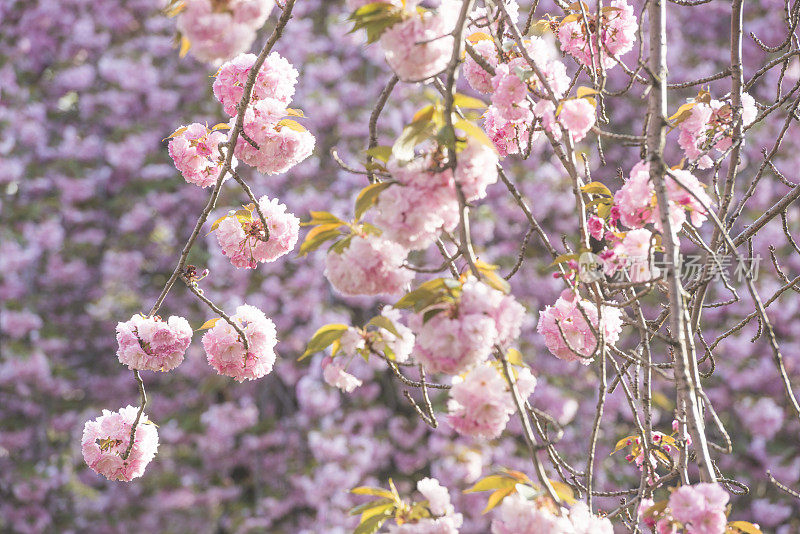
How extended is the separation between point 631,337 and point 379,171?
4224 millimetres

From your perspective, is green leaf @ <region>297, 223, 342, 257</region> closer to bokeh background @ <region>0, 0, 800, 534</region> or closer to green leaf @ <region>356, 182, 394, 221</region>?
green leaf @ <region>356, 182, 394, 221</region>

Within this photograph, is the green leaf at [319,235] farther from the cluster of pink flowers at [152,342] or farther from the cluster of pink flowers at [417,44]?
the cluster of pink flowers at [152,342]

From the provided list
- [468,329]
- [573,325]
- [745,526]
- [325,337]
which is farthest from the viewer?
[573,325]

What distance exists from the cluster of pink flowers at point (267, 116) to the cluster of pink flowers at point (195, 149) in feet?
0.25

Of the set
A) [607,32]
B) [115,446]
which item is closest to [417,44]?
[607,32]

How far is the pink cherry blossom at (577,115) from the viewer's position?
1216mm

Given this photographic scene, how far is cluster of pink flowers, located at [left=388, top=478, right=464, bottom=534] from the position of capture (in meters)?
1.06

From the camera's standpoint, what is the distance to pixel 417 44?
1.01m

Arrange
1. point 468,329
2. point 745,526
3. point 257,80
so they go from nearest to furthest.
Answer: point 468,329 < point 745,526 < point 257,80

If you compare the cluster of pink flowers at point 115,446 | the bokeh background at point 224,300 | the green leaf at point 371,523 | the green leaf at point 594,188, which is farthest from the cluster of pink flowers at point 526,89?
the bokeh background at point 224,300

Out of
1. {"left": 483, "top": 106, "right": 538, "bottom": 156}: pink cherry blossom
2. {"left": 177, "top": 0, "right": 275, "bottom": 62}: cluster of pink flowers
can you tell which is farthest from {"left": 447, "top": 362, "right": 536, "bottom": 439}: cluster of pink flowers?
{"left": 483, "top": 106, "right": 538, "bottom": 156}: pink cherry blossom

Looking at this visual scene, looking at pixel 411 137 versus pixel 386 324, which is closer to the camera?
pixel 411 137

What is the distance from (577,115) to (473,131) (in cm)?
29

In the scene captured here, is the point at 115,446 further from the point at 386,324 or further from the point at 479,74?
the point at 479,74
